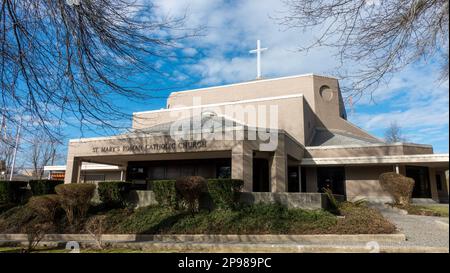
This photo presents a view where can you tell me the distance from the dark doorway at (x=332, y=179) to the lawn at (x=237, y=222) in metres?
11.0

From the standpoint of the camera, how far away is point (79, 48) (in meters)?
6.70

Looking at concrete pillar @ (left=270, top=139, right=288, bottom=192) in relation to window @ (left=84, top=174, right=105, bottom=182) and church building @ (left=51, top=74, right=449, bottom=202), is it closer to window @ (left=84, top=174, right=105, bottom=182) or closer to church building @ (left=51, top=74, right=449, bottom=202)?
church building @ (left=51, top=74, right=449, bottom=202)

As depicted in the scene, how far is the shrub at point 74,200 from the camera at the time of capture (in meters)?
13.5

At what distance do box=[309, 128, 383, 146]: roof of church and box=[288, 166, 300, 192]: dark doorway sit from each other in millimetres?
3093

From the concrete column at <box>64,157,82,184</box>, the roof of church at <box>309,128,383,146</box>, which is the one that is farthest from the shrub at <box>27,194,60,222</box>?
the roof of church at <box>309,128,383,146</box>

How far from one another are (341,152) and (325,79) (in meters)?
9.43

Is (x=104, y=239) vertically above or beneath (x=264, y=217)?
beneath

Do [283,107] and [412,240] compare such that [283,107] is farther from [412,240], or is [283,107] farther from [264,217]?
[412,240]

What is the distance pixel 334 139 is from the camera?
27.7 meters

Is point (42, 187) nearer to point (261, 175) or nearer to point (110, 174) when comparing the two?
point (261, 175)

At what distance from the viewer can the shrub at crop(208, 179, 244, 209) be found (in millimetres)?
13133

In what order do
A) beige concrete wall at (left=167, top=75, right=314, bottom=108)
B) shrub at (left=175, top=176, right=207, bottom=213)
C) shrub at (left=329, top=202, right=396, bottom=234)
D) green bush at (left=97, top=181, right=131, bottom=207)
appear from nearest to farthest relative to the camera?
1. shrub at (left=329, top=202, right=396, bottom=234)
2. shrub at (left=175, top=176, right=207, bottom=213)
3. green bush at (left=97, top=181, right=131, bottom=207)
4. beige concrete wall at (left=167, top=75, right=314, bottom=108)

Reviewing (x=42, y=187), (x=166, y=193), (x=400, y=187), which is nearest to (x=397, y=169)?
(x=400, y=187)
